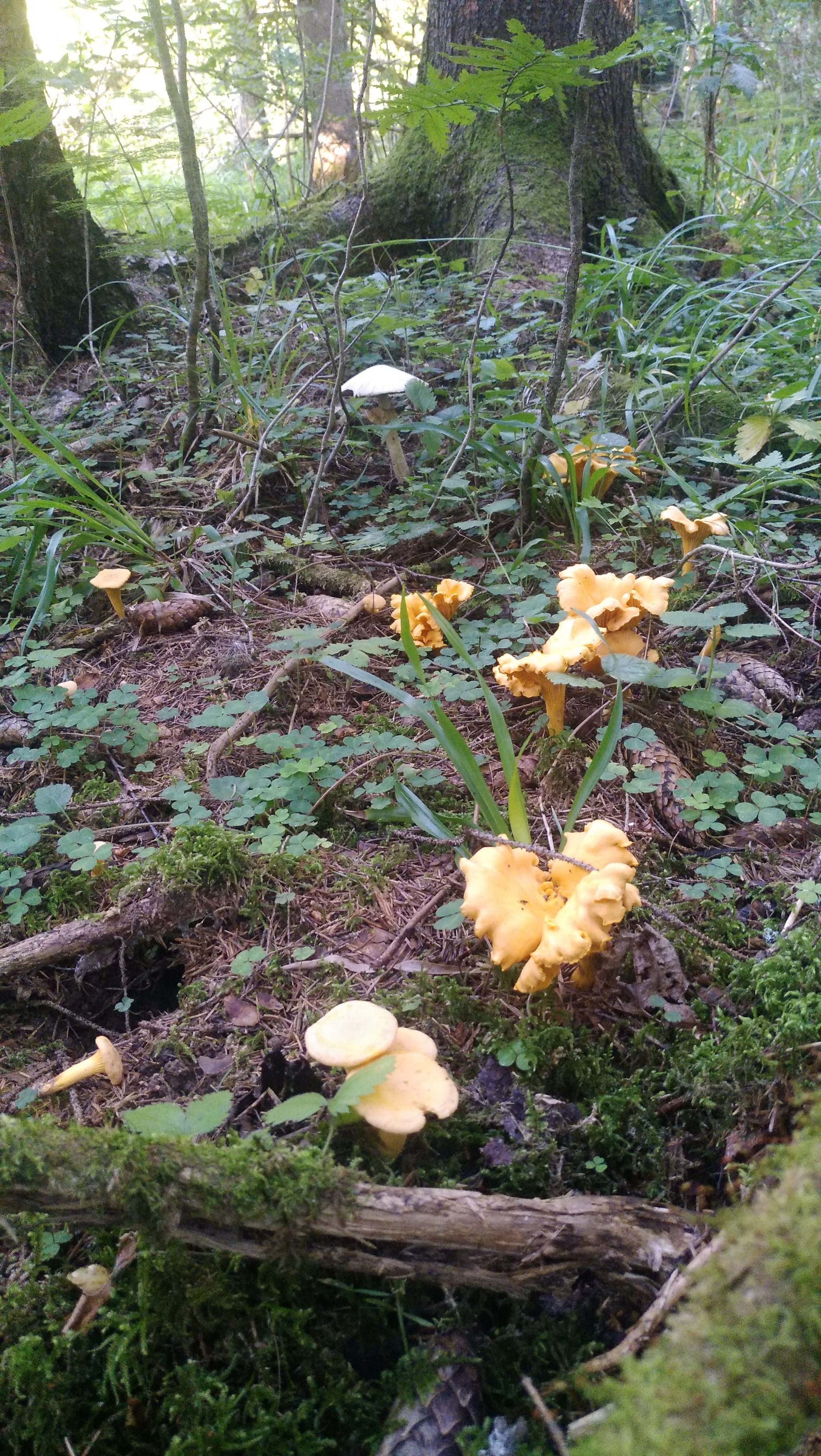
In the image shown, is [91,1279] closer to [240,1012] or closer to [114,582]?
[240,1012]

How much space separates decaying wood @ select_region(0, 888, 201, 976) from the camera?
2025mm

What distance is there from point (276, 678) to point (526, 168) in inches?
178

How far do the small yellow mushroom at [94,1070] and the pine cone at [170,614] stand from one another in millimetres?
2035

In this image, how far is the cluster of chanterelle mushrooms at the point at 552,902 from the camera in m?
1.59

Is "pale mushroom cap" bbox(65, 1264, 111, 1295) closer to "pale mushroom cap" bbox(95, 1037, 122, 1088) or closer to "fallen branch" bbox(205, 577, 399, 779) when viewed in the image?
"pale mushroom cap" bbox(95, 1037, 122, 1088)

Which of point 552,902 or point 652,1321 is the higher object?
point 552,902

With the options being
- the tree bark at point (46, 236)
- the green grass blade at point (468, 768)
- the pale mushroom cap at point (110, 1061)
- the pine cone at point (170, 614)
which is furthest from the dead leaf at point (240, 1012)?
the tree bark at point (46, 236)

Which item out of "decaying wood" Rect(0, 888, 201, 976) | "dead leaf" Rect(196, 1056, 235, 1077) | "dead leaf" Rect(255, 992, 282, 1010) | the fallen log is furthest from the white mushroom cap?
the fallen log

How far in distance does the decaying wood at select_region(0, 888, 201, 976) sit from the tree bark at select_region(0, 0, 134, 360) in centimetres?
378

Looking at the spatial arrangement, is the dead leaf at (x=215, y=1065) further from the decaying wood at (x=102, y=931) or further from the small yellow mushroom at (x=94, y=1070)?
the decaying wood at (x=102, y=931)

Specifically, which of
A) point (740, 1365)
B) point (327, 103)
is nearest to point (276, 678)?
point (740, 1365)

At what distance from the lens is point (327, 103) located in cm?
854

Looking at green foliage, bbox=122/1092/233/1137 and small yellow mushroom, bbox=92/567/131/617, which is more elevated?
small yellow mushroom, bbox=92/567/131/617

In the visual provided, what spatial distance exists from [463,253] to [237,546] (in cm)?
355
